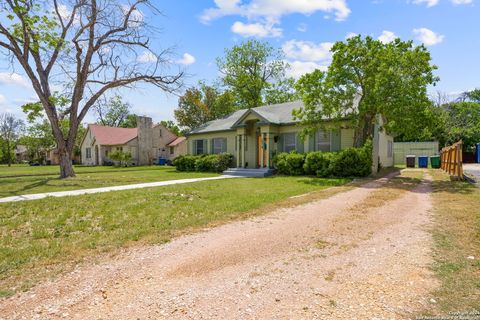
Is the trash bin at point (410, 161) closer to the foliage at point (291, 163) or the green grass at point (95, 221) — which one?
the foliage at point (291, 163)

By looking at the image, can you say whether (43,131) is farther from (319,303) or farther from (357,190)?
(319,303)

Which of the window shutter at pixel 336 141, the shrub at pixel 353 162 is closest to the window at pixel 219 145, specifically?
the window shutter at pixel 336 141

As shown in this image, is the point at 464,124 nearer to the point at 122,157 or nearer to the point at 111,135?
the point at 122,157

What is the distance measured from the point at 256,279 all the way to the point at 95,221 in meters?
4.31

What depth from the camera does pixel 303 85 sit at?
14688mm

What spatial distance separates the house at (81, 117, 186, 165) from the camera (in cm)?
3381

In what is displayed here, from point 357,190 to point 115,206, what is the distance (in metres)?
8.15

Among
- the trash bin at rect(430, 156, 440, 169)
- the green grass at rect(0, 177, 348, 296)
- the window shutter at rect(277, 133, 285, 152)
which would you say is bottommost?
the green grass at rect(0, 177, 348, 296)

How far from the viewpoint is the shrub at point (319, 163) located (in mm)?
14211

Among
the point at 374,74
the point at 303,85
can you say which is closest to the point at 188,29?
the point at 303,85

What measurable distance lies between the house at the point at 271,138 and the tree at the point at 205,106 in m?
13.9

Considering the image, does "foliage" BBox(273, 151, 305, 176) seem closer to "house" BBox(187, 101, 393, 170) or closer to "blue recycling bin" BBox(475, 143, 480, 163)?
"house" BBox(187, 101, 393, 170)

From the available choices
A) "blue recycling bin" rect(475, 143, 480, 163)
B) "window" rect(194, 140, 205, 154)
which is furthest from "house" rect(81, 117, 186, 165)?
"blue recycling bin" rect(475, 143, 480, 163)

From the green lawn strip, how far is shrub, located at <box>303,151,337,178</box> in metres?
6.49
